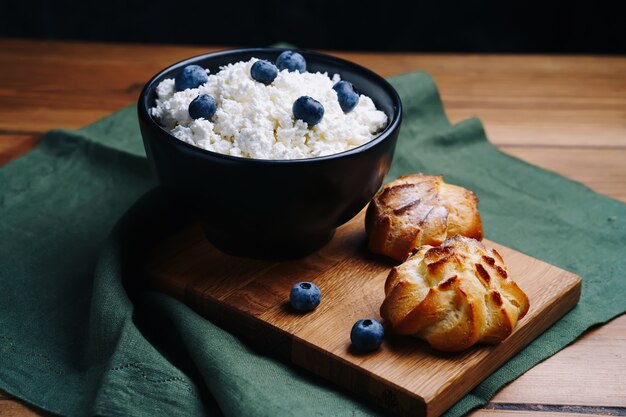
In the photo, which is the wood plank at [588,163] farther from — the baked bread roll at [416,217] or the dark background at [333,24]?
the dark background at [333,24]

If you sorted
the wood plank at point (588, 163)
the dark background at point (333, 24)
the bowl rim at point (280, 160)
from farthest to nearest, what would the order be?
the dark background at point (333, 24) → the wood plank at point (588, 163) → the bowl rim at point (280, 160)

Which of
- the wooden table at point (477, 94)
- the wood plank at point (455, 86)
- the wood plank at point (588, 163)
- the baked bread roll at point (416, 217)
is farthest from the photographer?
the wood plank at point (455, 86)

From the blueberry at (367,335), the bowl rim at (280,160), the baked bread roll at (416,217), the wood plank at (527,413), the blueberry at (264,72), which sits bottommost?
the wood plank at (527,413)

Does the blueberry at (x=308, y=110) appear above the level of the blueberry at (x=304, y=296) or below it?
above

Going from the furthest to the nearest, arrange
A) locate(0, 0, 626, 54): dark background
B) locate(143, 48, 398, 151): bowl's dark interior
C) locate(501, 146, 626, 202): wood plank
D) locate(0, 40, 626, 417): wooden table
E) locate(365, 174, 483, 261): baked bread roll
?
locate(0, 0, 626, 54): dark background
locate(0, 40, 626, 417): wooden table
locate(501, 146, 626, 202): wood plank
locate(143, 48, 398, 151): bowl's dark interior
locate(365, 174, 483, 261): baked bread roll

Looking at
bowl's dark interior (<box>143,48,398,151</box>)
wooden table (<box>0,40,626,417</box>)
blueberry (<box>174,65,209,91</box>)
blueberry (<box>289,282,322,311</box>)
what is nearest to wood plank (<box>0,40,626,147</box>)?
wooden table (<box>0,40,626,417</box>)

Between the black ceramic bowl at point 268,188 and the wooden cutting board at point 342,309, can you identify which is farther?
the black ceramic bowl at point 268,188

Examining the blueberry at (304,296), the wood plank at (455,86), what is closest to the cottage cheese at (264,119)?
the blueberry at (304,296)

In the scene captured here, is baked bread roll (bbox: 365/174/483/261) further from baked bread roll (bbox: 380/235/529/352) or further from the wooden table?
the wooden table
